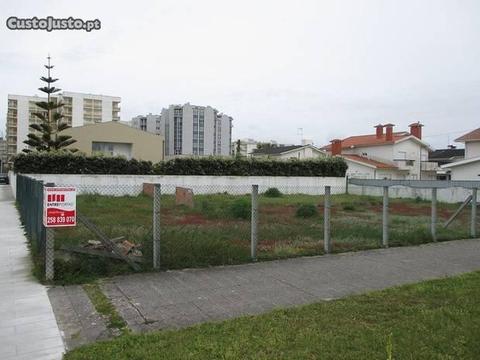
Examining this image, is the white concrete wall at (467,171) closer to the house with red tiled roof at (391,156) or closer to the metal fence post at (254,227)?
the house with red tiled roof at (391,156)

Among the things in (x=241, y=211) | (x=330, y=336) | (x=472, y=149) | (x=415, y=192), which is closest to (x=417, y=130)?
(x=472, y=149)

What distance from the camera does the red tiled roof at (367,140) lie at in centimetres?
5389

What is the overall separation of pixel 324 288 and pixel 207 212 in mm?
10573

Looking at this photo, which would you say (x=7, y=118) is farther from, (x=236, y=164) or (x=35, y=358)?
(x=35, y=358)

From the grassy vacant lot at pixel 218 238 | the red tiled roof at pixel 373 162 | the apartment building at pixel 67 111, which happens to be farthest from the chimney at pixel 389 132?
the apartment building at pixel 67 111

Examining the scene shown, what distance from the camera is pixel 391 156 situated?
53.1 m

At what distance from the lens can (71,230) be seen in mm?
11234

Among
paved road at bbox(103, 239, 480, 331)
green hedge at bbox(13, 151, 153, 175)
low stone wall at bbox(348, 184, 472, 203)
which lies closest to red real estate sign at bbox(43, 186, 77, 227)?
paved road at bbox(103, 239, 480, 331)

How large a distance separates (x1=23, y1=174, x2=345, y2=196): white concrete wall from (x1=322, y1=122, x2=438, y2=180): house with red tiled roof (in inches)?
621

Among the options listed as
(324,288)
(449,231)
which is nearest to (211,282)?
(324,288)

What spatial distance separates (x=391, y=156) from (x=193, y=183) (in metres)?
31.0

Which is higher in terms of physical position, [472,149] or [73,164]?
[472,149]

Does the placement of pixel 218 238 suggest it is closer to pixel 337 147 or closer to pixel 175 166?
pixel 175 166

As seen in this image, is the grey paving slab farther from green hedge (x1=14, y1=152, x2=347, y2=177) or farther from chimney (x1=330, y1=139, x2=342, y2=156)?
chimney (x1=330, y1=139, x2=342, y2=156)
